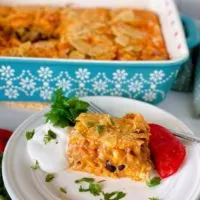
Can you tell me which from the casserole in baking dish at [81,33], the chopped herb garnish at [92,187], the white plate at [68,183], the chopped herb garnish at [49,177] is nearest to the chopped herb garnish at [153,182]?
the white plate at [68,183]

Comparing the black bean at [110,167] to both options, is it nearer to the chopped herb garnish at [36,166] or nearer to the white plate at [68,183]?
the white plate at [68,183]

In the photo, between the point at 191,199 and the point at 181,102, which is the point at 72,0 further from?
the point at 191,199

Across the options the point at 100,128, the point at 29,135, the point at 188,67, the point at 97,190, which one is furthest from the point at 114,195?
the point at 188,67

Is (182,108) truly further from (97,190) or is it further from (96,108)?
(97,190)

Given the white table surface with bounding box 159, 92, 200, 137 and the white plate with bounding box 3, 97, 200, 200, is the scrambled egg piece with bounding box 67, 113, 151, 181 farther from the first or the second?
the white table surface with bounding box 159, 92, 200, 137

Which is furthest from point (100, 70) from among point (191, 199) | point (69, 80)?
point (191, 199)
